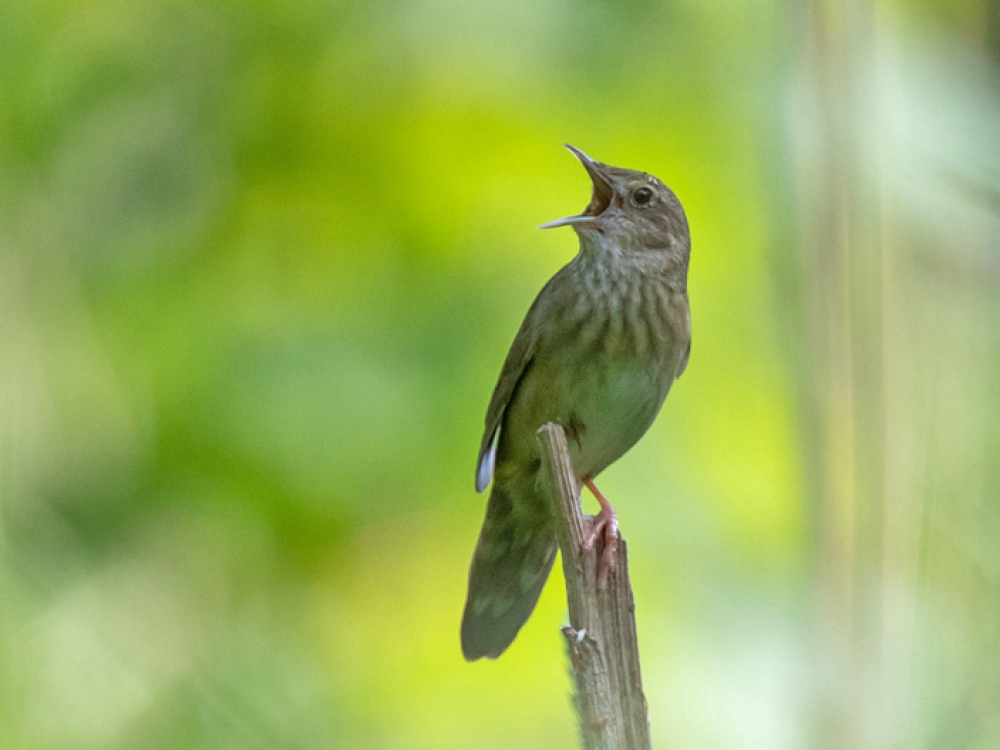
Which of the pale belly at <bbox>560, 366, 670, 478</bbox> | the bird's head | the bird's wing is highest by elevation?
the bird's head

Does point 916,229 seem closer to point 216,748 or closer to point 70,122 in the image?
point 216,748

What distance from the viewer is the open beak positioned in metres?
3.53

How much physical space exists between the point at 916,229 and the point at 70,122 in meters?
3.58

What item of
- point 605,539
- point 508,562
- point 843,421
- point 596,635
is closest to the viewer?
point 843,421

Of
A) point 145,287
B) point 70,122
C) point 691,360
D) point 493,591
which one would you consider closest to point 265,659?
point 493,591

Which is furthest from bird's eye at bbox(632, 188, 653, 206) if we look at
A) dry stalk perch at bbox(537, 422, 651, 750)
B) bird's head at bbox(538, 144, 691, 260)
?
dry stalk perch at bbox(537, 422, 651, 750)

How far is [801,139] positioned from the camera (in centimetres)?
143

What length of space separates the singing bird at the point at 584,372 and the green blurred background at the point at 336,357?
25cm

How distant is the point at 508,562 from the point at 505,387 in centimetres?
61

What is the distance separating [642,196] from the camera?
368 cm

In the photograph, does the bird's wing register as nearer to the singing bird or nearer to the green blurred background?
the singing bird

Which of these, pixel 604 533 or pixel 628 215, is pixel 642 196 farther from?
pixel 604 533

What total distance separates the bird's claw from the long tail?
1.80ft

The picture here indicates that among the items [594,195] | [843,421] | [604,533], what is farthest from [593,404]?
[843,421]
